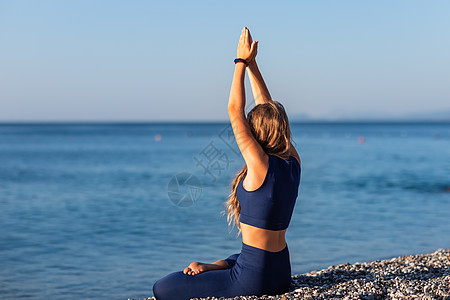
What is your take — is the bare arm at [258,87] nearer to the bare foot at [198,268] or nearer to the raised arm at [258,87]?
the raised arm at [258,87]

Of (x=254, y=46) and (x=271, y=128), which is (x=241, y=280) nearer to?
(x=271, y=128)

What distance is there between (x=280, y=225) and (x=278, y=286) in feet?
1.80

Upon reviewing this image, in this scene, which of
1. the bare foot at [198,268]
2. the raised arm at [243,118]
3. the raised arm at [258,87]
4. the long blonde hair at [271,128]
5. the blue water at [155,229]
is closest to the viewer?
the raised arm at [243,118]

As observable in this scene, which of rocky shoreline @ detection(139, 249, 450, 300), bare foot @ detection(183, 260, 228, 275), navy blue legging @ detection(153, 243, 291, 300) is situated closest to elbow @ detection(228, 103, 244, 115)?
navy blue legging @ detection(153, 243, 291, 300)

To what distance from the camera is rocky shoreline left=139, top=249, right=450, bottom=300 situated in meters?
4.38

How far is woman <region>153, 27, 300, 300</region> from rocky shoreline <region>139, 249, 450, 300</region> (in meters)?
0.18

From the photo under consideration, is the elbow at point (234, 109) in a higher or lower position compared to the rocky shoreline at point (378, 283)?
higher

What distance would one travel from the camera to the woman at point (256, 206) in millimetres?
3977

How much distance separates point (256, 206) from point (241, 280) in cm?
63

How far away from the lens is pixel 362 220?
12875mm

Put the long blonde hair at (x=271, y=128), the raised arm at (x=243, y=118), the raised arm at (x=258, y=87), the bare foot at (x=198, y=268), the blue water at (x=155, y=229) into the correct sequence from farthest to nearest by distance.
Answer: the blue water at (x=155, y=229) < the raised arm at (x=258, y=87) < the bare foot at (x=198, y=268) < the long blonde hair at (x=271, y=128) < the raised arm at (x=243, y=118)

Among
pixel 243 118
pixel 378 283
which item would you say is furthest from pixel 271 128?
pixel 378 283

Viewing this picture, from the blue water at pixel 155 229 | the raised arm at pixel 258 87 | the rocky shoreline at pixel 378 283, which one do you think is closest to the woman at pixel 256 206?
the rocky shoreline at pixel 378 283

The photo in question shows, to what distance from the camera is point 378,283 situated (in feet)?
15.9
